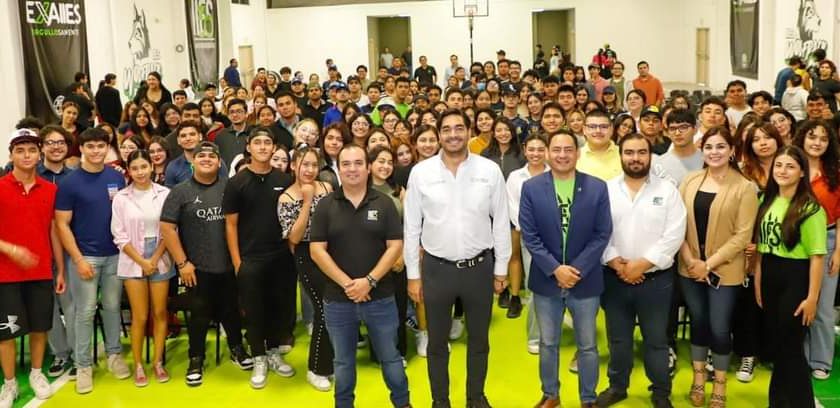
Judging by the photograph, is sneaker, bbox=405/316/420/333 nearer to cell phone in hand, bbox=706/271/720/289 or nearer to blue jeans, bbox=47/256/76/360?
cell phone in hand, bbox=706/271/720/289

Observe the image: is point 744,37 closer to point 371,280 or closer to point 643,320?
point 643,320

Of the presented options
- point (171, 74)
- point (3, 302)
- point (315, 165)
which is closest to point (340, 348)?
point (315, 165)

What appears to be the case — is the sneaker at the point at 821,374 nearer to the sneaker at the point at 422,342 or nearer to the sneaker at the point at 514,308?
the sneaker at the point at 514,308

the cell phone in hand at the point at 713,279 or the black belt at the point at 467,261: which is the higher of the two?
the black belt at the point at 467,261

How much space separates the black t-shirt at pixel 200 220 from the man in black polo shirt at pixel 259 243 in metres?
0.11

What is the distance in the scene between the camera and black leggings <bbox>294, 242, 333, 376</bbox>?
4.71 meters

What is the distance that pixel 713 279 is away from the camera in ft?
13.9

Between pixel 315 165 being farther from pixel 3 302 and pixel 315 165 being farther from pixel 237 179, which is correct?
pixel 3 302

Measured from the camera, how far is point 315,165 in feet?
15.7

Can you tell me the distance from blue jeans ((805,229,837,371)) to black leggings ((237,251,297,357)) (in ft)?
10.7

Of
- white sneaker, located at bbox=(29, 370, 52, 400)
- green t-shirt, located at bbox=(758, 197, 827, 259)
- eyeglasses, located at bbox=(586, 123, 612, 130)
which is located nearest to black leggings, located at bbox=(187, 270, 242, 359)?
white sneaker, located at bbox=(29, 370, 52, 400)

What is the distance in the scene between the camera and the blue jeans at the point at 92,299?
498 centimetres

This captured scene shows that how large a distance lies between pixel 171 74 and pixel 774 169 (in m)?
15.6

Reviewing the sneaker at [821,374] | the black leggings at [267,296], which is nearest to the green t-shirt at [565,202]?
the black leggings at [267,296]
